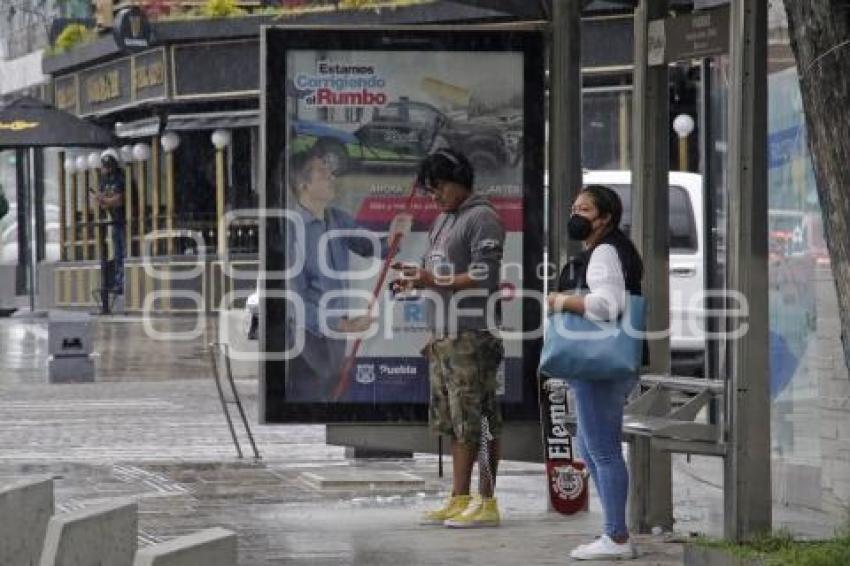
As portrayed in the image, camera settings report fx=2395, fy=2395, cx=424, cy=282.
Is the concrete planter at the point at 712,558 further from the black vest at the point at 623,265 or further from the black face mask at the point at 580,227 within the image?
the black face mask at the point at 580,227

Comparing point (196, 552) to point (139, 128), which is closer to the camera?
point (196, 552)

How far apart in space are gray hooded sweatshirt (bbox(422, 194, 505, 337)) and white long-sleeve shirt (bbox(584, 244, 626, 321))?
4.17 feet

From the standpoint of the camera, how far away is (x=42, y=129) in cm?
3238

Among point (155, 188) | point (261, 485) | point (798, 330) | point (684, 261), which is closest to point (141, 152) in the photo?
point (155, 188)

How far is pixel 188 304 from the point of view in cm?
3659

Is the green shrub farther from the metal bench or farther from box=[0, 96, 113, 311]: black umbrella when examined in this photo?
box=[0, 96, 113, 311]: black umbrella

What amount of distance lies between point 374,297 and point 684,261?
8873mm

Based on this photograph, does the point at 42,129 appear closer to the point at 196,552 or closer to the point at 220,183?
the point at 220,183

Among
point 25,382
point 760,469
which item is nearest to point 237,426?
point 25,382

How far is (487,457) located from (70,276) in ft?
98.8

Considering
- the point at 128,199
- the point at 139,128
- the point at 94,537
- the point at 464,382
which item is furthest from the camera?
the point at 128,199

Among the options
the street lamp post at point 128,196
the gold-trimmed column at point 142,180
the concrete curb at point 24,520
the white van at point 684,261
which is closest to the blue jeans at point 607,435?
the concrete curb at point 24,520

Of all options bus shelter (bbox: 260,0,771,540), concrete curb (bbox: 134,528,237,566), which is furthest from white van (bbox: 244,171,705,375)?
concrete curb (bbox: 134,528,237,566)

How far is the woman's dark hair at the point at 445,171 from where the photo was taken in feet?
38.6
